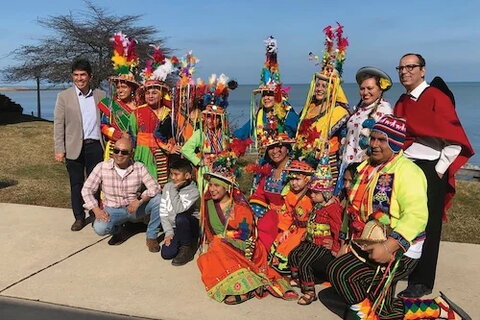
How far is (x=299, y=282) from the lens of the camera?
4.26 m

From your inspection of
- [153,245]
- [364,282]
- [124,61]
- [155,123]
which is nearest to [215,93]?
[155,123]

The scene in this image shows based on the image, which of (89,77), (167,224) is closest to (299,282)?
(167,224)

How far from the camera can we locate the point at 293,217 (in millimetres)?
4512

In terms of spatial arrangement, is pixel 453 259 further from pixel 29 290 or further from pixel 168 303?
pixel 29 290

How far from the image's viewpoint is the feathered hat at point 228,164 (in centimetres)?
469

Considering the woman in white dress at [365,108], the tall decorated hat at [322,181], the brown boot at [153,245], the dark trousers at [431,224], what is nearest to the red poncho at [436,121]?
the dark trousers at [431,224]

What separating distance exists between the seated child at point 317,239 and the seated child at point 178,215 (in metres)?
1.17

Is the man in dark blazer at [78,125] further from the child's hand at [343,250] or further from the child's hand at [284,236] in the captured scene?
the child's hand at [343,250]

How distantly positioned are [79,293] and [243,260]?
1.31 meters

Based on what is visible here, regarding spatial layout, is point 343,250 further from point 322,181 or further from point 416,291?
point 416,291

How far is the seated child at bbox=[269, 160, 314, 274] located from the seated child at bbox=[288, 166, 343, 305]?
126mm

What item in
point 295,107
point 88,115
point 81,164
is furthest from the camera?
point 295,107

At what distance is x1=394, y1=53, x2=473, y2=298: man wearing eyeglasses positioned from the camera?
151 inches

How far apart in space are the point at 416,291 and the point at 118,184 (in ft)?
9.72
